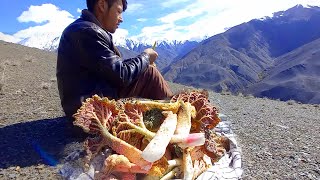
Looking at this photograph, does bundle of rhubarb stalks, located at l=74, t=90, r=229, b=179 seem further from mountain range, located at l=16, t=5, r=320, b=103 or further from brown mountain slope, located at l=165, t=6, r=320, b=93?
brown mountain slope, located at l=165, t=6, r=320, b=93

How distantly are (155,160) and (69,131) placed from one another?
1868 millimetres

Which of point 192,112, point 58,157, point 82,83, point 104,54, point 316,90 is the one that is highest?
point 104,54

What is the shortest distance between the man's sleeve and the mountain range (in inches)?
3172

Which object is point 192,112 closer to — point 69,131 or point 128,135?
point 128,135

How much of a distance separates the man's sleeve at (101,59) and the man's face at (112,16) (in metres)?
0.38

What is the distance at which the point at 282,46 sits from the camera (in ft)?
542

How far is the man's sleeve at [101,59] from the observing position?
3.64 m

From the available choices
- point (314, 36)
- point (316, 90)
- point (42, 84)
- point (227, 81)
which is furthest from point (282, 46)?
point (42, 84)

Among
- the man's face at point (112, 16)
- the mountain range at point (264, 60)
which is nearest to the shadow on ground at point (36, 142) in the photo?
the man's face at point (112, 16)

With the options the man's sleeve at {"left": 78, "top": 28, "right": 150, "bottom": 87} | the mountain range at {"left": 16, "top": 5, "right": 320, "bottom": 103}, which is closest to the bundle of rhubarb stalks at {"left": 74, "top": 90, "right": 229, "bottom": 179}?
the man's sleeve at {"left": 78, "top": 28, "right": 150, "bottom": 87}

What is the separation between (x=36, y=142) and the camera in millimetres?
4223

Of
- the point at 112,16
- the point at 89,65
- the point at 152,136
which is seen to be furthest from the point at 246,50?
the point at 152,136

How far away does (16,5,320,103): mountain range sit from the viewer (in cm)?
9275

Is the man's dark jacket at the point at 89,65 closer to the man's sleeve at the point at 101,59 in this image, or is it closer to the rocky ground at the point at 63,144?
the man's sleeve at the point at 101,59
